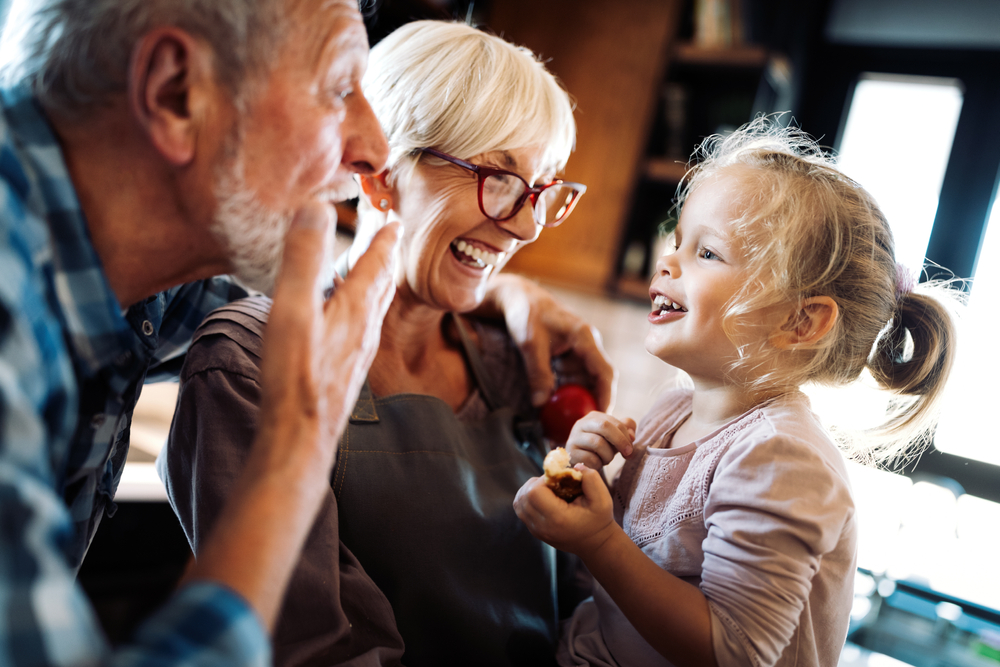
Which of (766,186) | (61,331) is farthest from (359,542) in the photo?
(766,186)

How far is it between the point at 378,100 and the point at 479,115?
A: 0.72 ft

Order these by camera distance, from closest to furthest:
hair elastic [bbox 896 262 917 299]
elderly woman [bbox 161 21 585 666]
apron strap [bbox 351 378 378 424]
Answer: elderly woman [bbox 161 21 585 666]
apron strap [bbox 351 378 378 424]
hair elastic [bbox 896 262 917 299]

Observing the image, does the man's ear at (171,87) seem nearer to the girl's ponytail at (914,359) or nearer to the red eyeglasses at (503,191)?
the red eyeglasses at (503,191)

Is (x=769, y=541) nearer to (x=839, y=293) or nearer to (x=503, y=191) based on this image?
(x=839, y=293)

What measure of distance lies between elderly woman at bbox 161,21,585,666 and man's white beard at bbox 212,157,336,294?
161 millimetres

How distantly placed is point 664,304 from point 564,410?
12.8 inches

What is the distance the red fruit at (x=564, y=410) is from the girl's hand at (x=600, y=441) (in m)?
0.23

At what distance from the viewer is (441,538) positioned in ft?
3.45

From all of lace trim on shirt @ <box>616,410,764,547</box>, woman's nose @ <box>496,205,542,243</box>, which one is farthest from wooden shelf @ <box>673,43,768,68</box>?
lace trim on shirt @ <box>616,410,764,547</box>

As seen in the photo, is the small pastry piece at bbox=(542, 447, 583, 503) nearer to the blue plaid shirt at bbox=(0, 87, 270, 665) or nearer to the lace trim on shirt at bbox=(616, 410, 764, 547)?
Answer: the lace trim on shirt at bbox=(616, 410, 764, 547)

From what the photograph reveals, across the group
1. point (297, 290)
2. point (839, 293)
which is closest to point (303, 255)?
point (297, 290)

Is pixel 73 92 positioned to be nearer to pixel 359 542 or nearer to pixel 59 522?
pixel 59 522

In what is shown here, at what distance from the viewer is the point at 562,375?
153cm

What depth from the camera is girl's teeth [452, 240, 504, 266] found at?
134 cm
